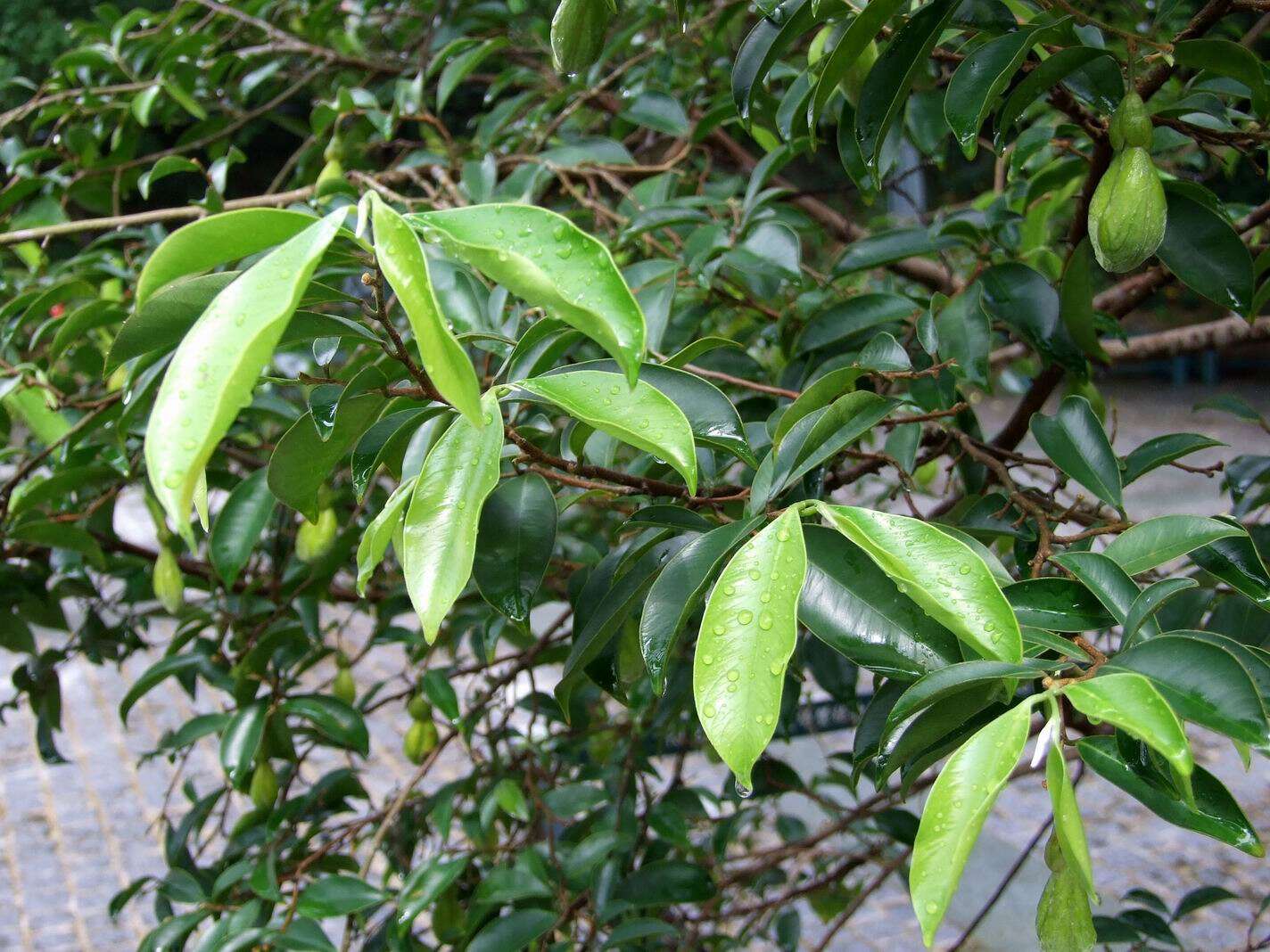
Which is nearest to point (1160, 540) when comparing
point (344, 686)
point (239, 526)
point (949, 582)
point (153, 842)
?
point (949, 582)

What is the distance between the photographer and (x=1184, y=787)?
1.11 feet

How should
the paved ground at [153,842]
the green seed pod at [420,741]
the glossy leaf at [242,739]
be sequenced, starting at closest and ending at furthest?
the glossy leaf at [242,739] < the green seed pod at [420,741] < the paved ground at [153,842]

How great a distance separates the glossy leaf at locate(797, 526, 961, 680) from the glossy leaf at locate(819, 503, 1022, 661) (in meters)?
0.05

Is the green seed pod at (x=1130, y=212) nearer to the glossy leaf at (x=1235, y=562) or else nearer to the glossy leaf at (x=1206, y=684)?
the glossy leaf at (x=1235, y=562)

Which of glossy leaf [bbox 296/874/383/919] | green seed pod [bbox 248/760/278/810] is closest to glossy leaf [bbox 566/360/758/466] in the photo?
glossy leaf [bbox 296/874/383/919]

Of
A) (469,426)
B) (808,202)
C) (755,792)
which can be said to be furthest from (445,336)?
(808,202)

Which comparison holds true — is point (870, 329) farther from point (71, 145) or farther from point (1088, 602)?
point (71, 145)

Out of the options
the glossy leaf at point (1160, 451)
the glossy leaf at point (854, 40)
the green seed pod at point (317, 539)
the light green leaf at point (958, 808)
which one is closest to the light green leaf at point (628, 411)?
the light green leaf at point (958, 808)

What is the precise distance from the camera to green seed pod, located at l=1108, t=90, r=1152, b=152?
0.57 meters

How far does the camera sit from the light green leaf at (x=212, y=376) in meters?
0.28

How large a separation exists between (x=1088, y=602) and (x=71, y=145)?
50.8 inches

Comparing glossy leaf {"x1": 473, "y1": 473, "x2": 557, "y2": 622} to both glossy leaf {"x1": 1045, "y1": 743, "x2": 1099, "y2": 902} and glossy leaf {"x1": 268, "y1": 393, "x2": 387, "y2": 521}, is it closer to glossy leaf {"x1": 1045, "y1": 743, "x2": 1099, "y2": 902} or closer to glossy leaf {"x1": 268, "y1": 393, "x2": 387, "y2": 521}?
glossy leaf {"x1": 268, "y1": 393, "x2": 387, "y2": 521}

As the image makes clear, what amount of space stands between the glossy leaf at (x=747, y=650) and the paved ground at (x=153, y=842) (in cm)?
149

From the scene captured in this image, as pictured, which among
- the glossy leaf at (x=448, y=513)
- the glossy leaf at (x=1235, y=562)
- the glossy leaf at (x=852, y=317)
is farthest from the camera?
the glossy leaf at (x=852, y=317)
